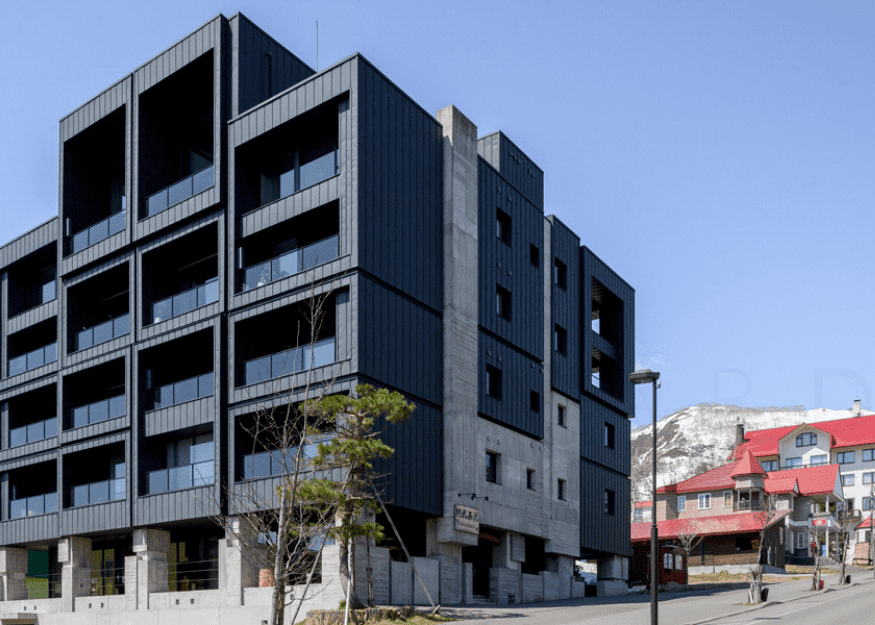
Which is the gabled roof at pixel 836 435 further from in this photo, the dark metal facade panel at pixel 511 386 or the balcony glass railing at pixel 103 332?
the balcony glass railing at pixel 103 332

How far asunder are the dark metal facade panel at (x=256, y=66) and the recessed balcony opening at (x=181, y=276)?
18.3 ft

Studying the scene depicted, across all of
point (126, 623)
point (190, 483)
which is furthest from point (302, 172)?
point (126, 623)

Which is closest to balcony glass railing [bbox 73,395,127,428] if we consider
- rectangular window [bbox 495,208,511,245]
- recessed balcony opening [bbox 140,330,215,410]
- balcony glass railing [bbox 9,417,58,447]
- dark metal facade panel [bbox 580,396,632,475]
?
recessed balcony opening [bbox 140,330,215,410]

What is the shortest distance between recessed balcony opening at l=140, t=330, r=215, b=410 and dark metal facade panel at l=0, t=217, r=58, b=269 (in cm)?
1047

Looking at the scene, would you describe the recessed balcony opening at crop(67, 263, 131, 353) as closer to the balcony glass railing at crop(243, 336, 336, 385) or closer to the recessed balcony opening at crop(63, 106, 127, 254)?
the recessed balcony opening at crop(63, 106, 127, 254)

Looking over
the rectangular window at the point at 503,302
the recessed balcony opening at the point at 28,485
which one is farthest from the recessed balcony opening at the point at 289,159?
the recessed balcony opening at the point at 28,485

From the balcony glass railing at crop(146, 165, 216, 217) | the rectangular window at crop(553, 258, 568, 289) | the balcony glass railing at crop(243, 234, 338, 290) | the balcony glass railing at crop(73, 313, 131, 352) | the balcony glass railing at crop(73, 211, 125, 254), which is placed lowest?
the balcony glass railing at crop(73, 313, 131, 352)

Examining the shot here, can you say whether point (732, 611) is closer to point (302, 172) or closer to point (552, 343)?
point (552, 343)

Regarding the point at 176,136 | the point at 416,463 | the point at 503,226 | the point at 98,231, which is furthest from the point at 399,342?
the point at 98,231

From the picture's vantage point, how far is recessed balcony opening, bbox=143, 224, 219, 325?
133ft

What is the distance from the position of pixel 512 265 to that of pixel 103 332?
18.6 metres

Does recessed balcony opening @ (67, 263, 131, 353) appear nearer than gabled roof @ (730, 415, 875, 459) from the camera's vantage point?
Yes

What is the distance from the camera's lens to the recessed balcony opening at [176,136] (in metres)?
41.6

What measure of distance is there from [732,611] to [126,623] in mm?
23145
